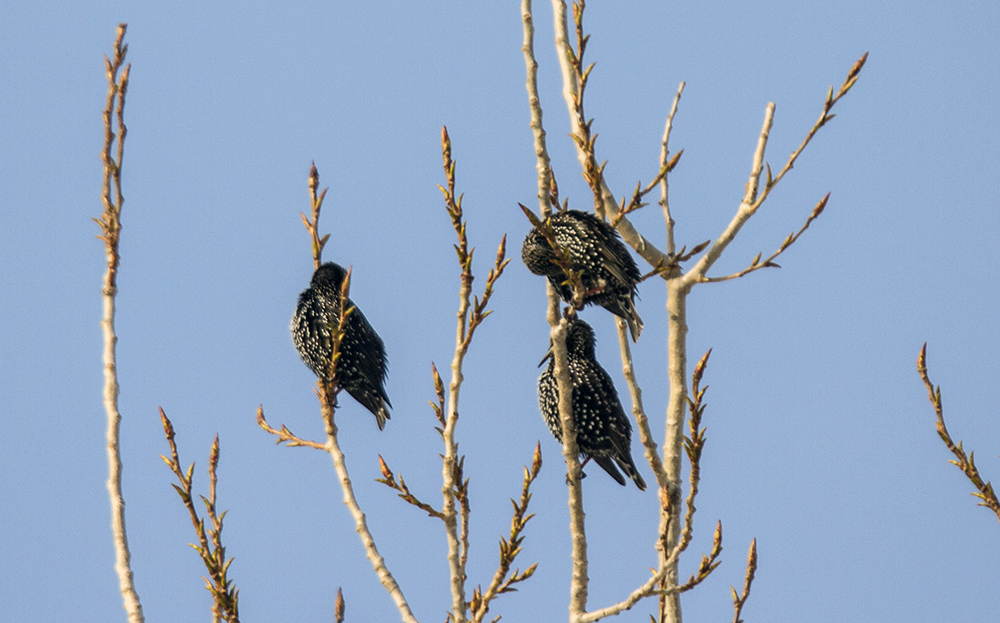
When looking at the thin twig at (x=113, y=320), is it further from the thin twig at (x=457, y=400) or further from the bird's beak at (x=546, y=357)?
the bird's beak at (x=546, y=357)

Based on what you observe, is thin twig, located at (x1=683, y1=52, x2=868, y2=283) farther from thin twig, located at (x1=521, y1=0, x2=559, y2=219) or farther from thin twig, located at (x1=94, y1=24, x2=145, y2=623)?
thin twig, located at (x1=94, y1=24, x2=145, y2=623)

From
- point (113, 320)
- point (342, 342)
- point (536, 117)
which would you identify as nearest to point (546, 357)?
point (342, 342)

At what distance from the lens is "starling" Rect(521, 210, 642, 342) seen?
6.61 m

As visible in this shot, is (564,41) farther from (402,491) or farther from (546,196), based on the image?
(402,491)

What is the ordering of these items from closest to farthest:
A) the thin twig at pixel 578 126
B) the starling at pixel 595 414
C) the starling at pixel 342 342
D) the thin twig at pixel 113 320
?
the thin twig at pixel 113 320 < the thin twig at pixel 578 126 < the starling at pixel 595 414 < the starling at pixel 342 342

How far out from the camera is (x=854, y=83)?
438cm

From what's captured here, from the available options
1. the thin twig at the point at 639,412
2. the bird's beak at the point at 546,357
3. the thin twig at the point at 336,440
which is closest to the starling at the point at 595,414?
the bird's beak at the point at 546,357

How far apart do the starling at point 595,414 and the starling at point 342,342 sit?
1.32 metres

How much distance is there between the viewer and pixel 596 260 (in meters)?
6.62

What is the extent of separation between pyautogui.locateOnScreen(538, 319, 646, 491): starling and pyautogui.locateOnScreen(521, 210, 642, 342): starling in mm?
391

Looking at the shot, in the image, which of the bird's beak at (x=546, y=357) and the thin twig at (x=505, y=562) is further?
the bird's beak at (x=546, y=357)

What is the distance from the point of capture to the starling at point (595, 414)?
265 inches

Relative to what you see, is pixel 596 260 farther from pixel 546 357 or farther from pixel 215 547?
pixel 215 547

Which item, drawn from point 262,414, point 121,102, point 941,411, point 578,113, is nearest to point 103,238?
point 121,102
